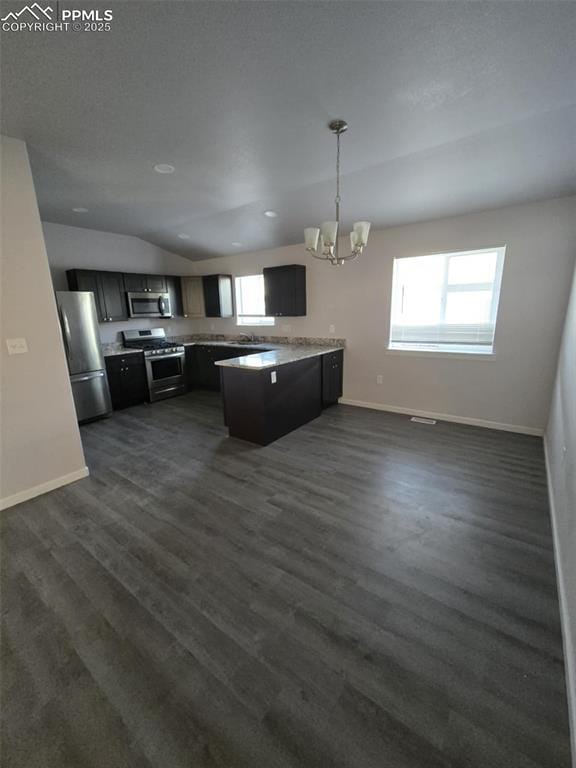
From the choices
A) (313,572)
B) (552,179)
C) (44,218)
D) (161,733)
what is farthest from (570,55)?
(44,218)

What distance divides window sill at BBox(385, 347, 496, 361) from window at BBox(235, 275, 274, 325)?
2437mm

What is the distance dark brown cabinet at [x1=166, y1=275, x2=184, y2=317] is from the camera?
5775 millimetres

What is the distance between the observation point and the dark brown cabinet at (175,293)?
5.78m

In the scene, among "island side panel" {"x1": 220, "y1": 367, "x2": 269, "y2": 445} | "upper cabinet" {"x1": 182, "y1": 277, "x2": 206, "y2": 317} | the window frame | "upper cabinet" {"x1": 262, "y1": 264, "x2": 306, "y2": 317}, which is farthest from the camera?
"upper cabinet" {"x1": 182, "y1": 277, "x2": 206, "y2": 317}

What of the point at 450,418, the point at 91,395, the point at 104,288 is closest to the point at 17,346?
the point at 91,395

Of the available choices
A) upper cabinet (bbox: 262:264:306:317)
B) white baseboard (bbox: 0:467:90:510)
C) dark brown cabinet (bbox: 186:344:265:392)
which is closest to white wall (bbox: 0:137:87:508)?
white baseboard (bbox: 0:467:90:510)

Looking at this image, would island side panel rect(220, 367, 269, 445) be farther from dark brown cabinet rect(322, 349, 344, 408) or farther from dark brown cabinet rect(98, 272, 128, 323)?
dark brown cabinet rect(98, 272, 128, 323)

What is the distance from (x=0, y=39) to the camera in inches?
59.7

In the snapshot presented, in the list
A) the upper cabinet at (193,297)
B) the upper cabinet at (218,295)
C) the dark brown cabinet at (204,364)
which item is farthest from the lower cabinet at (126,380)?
the upper cabinet at (218,295)

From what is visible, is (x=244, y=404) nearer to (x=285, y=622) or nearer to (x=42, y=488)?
(x=42, y=488)

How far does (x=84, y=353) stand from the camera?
419 centimetres

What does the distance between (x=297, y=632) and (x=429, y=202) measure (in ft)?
13.4

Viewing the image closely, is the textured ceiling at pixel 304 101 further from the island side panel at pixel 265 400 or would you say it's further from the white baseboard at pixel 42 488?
the white baseboard at pixel 42 488

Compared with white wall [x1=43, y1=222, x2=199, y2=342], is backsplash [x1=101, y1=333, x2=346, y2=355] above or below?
below
